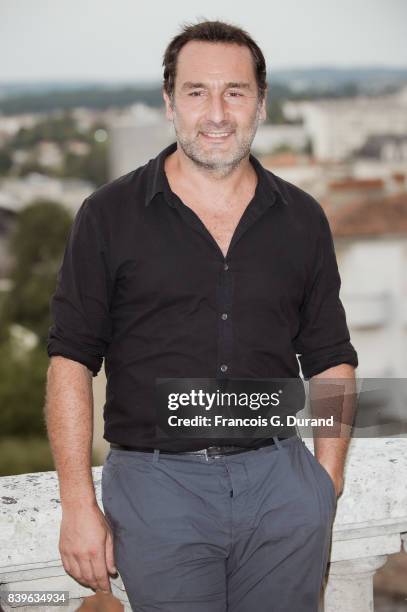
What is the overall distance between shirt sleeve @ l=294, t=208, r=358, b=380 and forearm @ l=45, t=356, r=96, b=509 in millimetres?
368

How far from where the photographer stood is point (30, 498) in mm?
1401

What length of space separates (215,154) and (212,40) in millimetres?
174

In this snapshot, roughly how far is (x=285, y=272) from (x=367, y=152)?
78.3 ft

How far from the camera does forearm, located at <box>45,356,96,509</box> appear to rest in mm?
1337

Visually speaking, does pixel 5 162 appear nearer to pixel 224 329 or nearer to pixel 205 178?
pixel 205 178

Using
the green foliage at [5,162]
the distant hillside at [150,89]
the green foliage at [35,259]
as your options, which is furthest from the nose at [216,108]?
the green foliage at [5,162]

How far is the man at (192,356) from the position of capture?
1.33m

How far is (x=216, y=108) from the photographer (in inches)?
56.1

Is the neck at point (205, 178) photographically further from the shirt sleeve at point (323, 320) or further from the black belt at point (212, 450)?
the black belt at point (212, 450)

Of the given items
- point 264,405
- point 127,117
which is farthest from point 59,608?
point 127,117

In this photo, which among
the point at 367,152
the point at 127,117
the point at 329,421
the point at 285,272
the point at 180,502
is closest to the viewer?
the point at 180,502

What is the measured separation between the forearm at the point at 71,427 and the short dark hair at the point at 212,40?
48 centimetres

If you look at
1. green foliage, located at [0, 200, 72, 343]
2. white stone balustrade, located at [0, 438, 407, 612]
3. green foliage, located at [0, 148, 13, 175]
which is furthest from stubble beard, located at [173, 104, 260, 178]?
green foliage, located at [0, 148, 13, 175]

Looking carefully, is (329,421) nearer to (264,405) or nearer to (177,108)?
(264,405)
